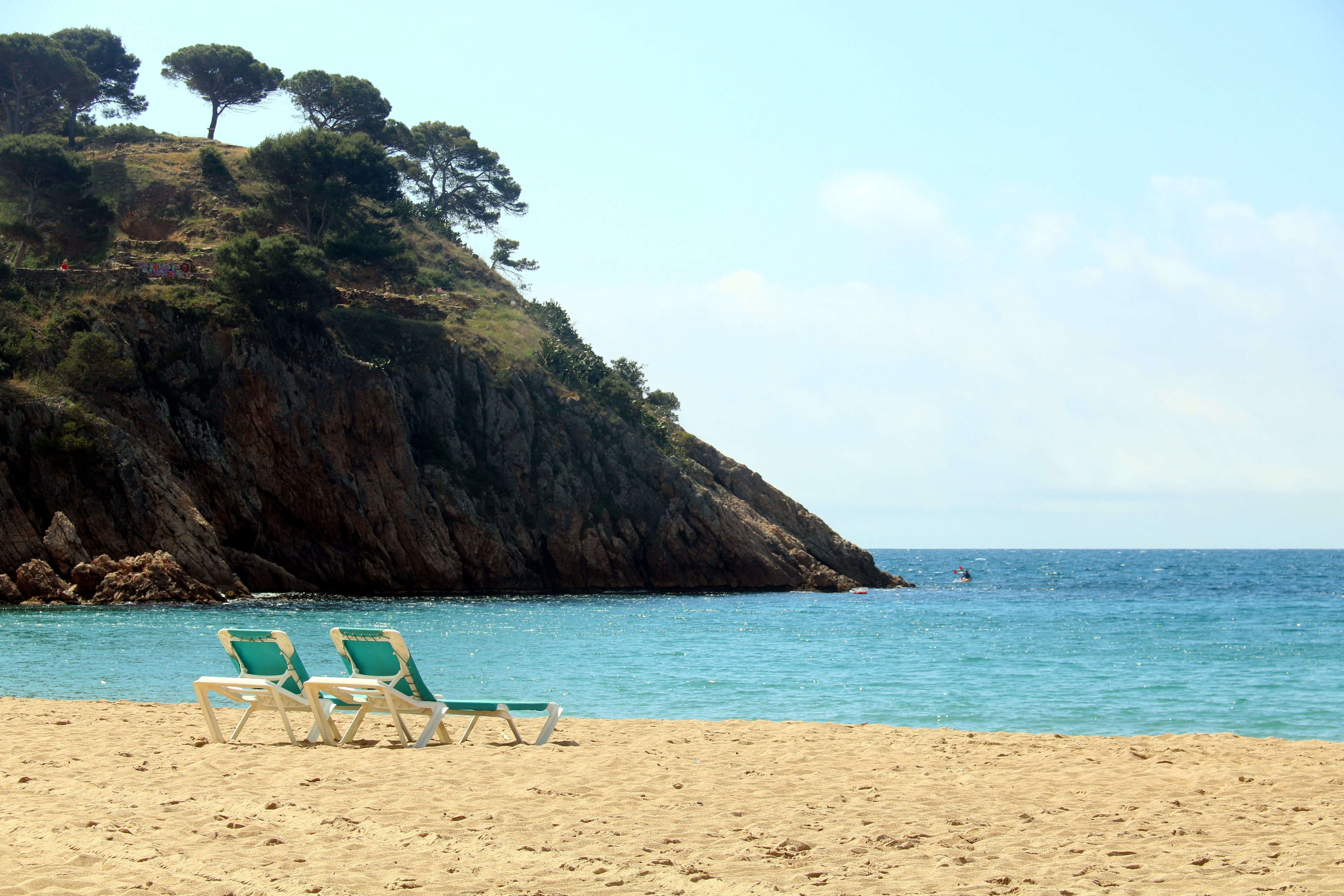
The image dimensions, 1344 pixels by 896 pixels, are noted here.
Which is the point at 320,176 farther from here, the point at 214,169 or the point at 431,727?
the point at 431,727

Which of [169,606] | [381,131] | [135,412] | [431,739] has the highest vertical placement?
[381,131]

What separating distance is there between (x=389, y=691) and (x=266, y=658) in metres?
1.75

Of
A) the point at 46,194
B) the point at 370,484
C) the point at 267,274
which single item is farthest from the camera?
the point at 46,194

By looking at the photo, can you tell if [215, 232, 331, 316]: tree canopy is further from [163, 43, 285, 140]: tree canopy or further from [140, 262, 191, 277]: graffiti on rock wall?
[163, 43, 285, 140]: tree canopy

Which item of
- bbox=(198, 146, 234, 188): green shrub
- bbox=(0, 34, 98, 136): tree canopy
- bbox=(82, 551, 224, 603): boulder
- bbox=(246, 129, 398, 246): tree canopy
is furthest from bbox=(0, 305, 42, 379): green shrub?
bbox=(0, 34, 98, 136): tree canopy

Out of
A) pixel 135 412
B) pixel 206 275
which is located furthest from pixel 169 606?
pixel 206 275

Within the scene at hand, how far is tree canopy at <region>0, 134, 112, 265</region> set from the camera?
4738 centimetres

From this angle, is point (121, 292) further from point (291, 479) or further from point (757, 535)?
point (757, 535)

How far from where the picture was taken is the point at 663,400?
205 ft

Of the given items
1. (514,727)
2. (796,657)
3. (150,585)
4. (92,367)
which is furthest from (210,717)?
(92,367)

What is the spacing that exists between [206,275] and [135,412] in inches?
362

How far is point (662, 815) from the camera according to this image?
6.96 metres

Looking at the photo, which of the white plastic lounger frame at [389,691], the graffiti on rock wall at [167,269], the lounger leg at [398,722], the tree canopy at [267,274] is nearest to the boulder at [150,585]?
the tree canopy at [267,274]

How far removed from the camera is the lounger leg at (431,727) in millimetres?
9578
